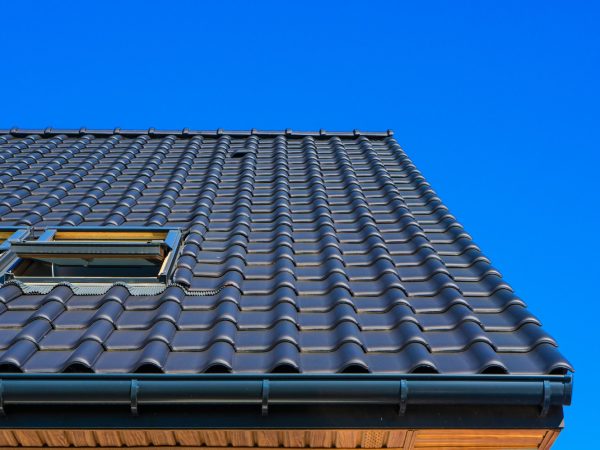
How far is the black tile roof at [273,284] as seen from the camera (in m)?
3.39

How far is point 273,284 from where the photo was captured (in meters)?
4.28

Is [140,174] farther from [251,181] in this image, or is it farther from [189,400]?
[189,400]

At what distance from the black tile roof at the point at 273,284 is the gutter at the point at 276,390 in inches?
4.7

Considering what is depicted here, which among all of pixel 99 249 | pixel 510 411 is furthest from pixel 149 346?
pixel 510 411

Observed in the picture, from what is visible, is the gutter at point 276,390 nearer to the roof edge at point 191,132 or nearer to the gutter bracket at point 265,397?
the gutter bracket at point 265,397

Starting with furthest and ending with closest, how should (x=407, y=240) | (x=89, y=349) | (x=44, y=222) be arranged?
(x=44, y=222)
(x=407, y=240)
(x=89, y=349)

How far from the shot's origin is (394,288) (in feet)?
13.7

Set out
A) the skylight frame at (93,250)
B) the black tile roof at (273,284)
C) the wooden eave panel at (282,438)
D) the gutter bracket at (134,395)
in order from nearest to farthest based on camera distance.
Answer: the gutter bracket at (134,395) → the wooden eave panel at (282,438) → the black tile roof at (273,284) → the skylight frame at (93,250)

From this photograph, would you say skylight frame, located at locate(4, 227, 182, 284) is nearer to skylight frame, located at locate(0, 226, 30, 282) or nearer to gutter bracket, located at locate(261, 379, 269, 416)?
skylight frame, located at locate(0, 226, 30, 282)

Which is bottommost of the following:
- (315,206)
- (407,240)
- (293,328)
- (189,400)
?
(189,400)

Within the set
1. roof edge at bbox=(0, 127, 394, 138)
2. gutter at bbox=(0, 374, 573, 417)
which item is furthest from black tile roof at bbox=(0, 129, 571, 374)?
roof edge at bbox=(0, 127, 394, 138)

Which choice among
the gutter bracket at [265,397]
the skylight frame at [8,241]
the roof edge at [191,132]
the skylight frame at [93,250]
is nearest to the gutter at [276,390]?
the gutter bracket at [265,397]

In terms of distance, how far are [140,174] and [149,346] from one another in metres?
3.84

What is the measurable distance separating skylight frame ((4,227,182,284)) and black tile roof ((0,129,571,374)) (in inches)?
5.0
